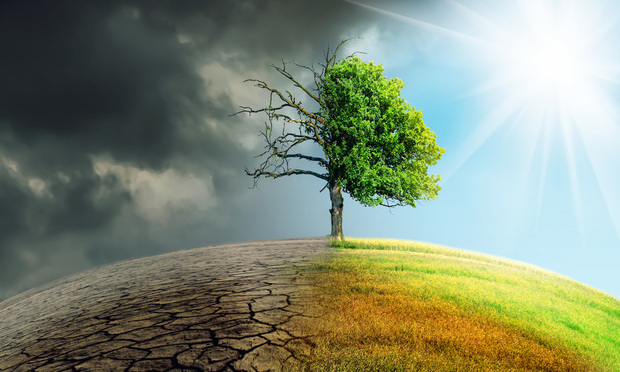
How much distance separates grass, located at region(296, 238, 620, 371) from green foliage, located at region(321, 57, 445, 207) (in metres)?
6.83

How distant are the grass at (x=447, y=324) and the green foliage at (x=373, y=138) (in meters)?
6.83

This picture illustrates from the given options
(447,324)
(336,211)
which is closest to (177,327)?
(447,324)

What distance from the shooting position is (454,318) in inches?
295

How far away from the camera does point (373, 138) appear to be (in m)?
19.1

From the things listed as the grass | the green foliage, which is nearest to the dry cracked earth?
the grass

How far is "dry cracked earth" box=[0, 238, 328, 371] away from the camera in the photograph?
557 centimetres

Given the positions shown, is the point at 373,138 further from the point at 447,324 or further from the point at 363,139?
the point at 447,324

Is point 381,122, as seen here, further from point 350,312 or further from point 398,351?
point 398,351

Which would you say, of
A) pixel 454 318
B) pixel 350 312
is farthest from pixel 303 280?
pixel 454 318

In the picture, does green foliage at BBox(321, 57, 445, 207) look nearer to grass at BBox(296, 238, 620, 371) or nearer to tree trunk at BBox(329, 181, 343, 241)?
tree trunk at BBox(329, 181, 343, 241)

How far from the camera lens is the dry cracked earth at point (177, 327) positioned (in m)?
5.57

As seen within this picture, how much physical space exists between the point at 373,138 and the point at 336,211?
4.30 meters

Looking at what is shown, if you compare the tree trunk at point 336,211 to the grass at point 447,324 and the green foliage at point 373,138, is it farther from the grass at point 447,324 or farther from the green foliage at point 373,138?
the grass at point 447,324

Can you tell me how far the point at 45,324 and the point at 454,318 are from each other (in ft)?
31.7
